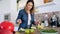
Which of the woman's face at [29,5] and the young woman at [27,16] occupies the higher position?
the woman's face at [29,5]

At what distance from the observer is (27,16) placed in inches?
61.1

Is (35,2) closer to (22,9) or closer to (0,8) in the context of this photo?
(22,9)

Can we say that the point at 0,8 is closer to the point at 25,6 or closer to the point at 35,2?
the point at 25,6

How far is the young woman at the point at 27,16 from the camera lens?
59.6 inches

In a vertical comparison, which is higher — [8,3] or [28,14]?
[8,3]

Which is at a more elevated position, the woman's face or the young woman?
the woman's face

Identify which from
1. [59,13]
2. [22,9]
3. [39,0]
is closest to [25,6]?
[22,9]

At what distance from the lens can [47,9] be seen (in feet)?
5.11

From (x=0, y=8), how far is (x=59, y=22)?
588 mm

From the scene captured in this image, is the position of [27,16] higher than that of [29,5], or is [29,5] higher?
[29,5]

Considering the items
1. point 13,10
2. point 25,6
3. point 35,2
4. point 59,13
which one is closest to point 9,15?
point 13,10

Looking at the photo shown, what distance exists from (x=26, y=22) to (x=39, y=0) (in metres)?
0.24

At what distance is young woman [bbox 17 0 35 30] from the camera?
4.97ft

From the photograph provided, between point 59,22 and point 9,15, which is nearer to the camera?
point 9,15
